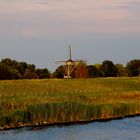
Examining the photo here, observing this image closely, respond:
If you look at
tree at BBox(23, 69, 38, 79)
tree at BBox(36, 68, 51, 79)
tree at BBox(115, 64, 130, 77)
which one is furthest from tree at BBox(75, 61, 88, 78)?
tree at BBox(115, 64, 130, 77)

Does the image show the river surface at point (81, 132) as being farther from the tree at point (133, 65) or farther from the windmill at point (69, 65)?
the tree at point (133, 65)

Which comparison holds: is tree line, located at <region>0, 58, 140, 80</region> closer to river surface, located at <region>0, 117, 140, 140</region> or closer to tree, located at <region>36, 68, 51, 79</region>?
tree, located at <region>36, 68, 51, 79</region>

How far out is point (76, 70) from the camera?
9575 centimetres

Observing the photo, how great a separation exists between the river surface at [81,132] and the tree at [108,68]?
79890 mm

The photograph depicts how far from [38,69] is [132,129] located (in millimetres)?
77673

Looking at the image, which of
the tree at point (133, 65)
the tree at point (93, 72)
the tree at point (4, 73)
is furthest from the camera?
the tree at point (133, 65)

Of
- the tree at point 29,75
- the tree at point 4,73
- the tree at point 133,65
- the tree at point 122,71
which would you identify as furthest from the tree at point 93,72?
the tree at point 4,73

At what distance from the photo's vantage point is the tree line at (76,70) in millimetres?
92250

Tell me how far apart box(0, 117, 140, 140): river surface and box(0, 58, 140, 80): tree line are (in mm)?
54175

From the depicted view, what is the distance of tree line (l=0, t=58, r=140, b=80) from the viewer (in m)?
92.2

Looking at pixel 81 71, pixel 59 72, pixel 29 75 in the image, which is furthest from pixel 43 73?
pixel 81 71

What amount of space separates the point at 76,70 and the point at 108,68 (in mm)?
A: 19772

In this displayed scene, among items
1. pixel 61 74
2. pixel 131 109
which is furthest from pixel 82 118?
pixel 61 74

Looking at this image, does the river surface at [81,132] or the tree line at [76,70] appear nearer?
the river surface at [81,132]
